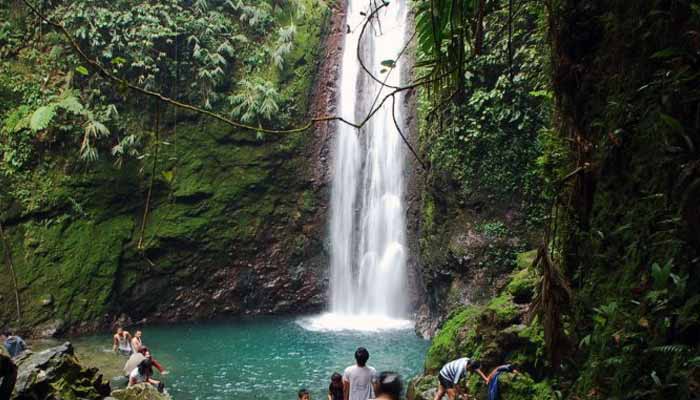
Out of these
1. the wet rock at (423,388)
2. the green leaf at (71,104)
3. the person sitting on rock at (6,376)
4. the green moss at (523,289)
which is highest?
the green leaf at (71,104)

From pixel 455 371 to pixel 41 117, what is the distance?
11758mm

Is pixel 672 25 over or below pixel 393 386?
over

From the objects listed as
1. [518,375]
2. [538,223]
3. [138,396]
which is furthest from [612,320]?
[538,223]

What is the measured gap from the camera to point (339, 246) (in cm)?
1698

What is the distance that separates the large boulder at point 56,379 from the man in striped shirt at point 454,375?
4.66m

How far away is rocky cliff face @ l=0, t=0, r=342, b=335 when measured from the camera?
1352 centimetres

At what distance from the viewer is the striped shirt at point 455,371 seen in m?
5.52

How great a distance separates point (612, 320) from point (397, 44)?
16.0m

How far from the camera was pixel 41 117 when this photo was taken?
40.7ft

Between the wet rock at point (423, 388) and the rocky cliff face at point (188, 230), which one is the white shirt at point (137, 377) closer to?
the wet rock at point (423, 388)

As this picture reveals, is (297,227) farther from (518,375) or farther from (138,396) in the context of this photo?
(518,375)

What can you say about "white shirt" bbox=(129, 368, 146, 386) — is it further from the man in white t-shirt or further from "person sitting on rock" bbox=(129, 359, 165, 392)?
the man in white t-shirt

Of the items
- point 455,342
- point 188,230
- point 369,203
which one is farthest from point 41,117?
point 455,342

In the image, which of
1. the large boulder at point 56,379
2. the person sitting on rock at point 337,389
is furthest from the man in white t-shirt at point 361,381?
the large boulder at point 56,379
